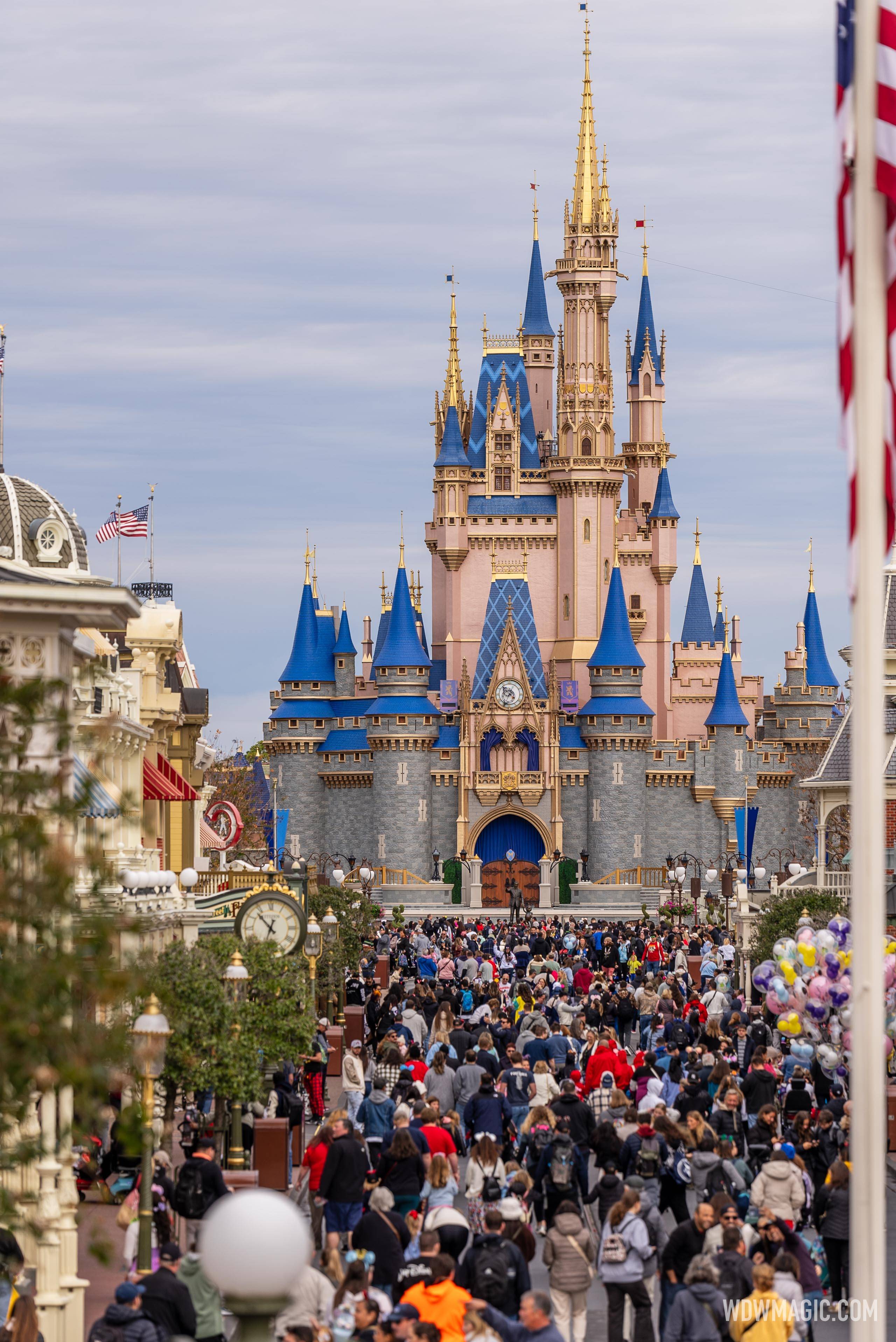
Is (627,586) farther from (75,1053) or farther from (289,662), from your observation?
(75,1053)

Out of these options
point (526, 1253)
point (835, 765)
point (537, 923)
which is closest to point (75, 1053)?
point (526, 1253)

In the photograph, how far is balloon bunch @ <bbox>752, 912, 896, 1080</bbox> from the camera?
21.9 metres

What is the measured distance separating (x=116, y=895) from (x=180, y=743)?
28351mm

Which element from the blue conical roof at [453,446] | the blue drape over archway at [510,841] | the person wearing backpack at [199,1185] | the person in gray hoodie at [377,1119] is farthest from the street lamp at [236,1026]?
the blue conical roof at [453,446]

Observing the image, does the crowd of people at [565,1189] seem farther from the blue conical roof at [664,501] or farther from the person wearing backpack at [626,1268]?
the blue conical roof at [664,501]

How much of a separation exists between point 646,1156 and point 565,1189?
74 cm

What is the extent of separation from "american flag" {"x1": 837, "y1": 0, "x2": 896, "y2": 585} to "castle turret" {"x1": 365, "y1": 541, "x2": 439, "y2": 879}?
8370 cm

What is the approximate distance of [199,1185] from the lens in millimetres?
16297

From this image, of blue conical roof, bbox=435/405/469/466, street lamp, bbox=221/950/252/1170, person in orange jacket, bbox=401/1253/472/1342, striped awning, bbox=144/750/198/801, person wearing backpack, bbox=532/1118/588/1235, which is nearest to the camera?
person in orange jacket, bbox=401/1253/472/1342

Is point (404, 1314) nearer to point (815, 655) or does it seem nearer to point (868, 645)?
point (868, 645)

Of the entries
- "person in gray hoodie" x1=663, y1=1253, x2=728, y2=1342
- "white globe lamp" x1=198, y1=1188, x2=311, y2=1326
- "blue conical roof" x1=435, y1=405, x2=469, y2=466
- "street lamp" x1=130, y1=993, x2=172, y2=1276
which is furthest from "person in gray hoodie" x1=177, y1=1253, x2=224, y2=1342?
"blue conical roof" x1=435, y1=405, x2=469, y2=466

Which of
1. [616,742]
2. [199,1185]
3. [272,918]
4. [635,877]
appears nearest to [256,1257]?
[199,1185]

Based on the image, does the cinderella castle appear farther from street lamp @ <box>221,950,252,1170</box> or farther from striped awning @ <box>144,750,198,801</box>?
street lamp @ <box>221,950,252,1170</box>

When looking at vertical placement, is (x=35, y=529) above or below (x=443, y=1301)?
above
